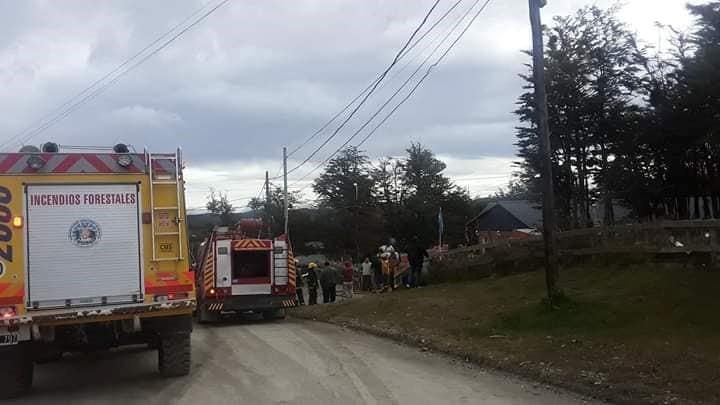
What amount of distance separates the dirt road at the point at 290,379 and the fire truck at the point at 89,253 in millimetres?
735

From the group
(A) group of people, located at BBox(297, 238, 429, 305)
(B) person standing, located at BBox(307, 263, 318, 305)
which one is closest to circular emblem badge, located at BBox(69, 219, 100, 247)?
(A) group of people, located at BBox(297, 238, 429, 305)

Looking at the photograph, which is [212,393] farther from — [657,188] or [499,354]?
[657,188]

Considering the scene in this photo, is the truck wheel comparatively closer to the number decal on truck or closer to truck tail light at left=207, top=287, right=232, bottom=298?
truck tail light at left=207, top=287, right=232, bottom=298

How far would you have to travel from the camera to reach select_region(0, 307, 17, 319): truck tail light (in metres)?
8.50

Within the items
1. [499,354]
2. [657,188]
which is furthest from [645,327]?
[657,188]

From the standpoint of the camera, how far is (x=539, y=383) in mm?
8953

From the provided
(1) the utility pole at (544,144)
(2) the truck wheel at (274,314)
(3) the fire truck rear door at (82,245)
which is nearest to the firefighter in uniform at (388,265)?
(2) the truck wheel at (274,314)

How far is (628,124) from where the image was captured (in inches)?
1102

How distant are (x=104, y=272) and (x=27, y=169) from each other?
5.38 ft

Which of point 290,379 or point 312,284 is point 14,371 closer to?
point 290,379

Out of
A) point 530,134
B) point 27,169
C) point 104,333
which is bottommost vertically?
point 104,333

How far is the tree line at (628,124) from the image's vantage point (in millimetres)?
20344

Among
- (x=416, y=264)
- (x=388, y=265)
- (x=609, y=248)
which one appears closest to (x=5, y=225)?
(x=609, y=248)

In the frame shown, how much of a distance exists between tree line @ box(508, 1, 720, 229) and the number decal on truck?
55.5 ft
